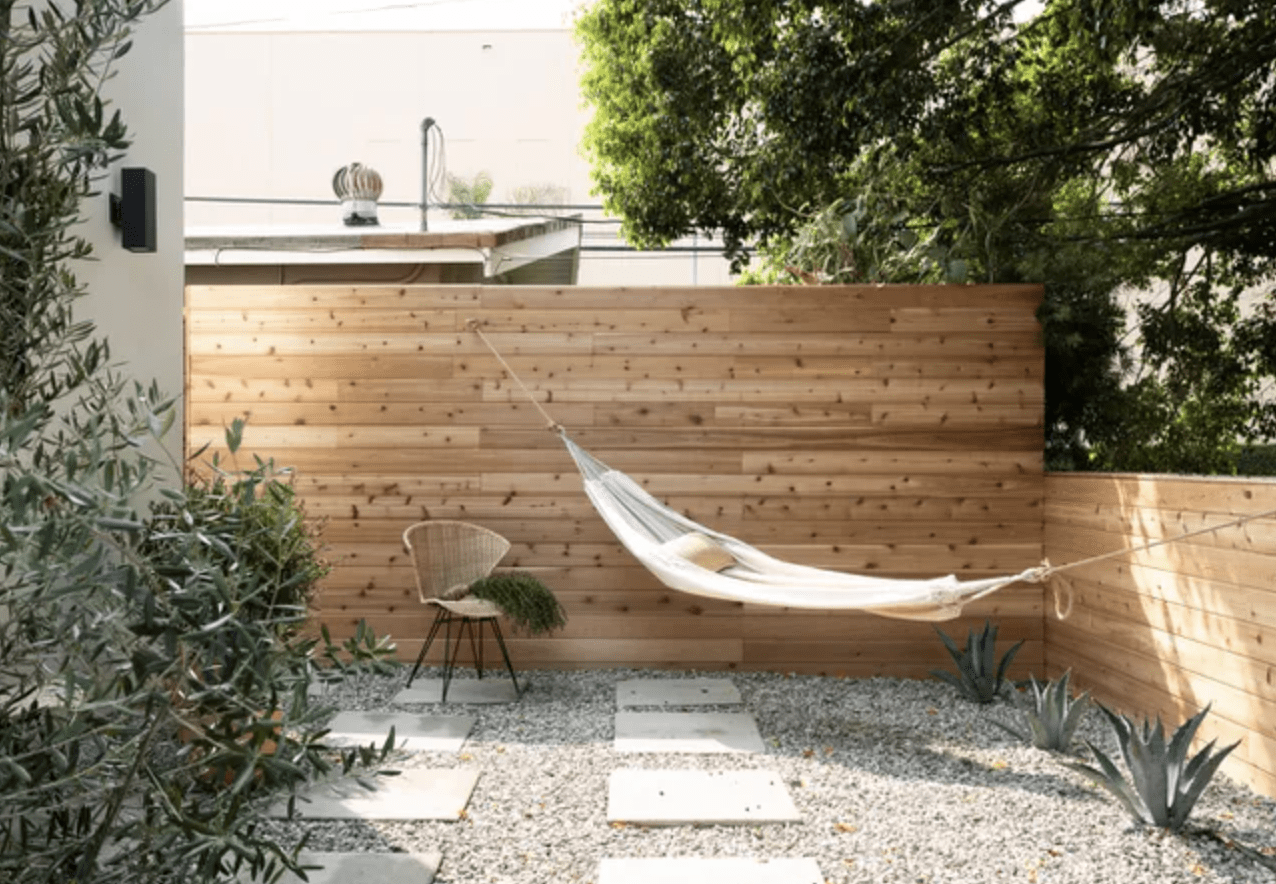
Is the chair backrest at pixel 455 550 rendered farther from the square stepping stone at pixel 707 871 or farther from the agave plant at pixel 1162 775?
the agave plant at pixel 1162 775

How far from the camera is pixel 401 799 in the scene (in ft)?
11.4

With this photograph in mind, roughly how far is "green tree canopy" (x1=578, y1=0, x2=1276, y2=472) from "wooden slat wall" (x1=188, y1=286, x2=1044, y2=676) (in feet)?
1.05

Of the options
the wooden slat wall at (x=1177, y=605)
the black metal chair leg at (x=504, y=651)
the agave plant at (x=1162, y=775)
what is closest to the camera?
the agave plant at (x=1162, y=775)

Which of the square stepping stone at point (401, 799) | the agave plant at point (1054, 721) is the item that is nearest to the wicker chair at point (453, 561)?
the square stepping stone at point (401, 799)

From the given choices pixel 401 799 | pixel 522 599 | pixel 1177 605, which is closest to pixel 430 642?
pixel 522 599

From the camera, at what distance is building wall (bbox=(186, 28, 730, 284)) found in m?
20.5

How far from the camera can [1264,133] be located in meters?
4.90

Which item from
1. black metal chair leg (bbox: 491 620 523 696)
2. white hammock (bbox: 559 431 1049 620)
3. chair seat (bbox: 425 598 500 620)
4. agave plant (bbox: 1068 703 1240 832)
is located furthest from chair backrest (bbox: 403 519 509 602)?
agave plant (bbox: 1068 703 1240 832)

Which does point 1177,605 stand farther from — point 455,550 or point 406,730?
point 455,550

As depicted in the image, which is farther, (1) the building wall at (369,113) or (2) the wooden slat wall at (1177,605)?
(1) the building wall at (369,113)

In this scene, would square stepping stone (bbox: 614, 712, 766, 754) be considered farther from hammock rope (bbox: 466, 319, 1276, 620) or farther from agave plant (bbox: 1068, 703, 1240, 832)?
agave plant (bbox: 1068, 703, 1240, 832)

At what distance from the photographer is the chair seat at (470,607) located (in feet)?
15.5

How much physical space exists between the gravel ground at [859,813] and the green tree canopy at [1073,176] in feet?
5.36

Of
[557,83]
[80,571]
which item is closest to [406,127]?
[557,83]
